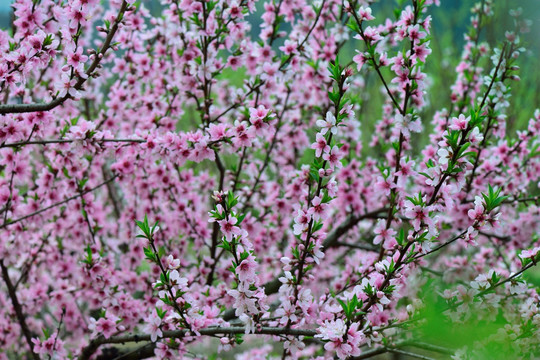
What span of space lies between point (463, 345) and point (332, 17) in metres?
4.22

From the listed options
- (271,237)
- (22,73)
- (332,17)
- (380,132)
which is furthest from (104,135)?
(380,132)

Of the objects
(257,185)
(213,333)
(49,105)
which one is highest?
(257,185)

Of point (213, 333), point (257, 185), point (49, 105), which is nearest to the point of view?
point (213, 333)

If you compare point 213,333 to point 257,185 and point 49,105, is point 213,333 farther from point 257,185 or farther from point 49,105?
point 257,185

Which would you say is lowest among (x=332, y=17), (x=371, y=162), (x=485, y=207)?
(x=485, y=207)

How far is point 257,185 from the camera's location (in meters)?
4.83

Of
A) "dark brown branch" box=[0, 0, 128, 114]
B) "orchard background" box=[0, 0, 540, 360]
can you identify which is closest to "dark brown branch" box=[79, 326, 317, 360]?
"orchard background" box=[0, 0, 540, 360]

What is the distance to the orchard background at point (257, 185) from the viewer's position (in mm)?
2490

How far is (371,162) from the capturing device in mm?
4898

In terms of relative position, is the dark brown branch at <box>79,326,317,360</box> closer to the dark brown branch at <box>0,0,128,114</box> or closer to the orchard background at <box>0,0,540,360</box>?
the orchard background at <box>0,0,540,360</box>

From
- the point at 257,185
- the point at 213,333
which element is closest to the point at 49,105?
the point at 213,333

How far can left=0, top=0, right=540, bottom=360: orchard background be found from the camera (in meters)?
2.49

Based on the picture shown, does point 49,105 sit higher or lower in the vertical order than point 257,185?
lower

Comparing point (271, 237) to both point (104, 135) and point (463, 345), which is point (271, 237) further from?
point (463, 345)
